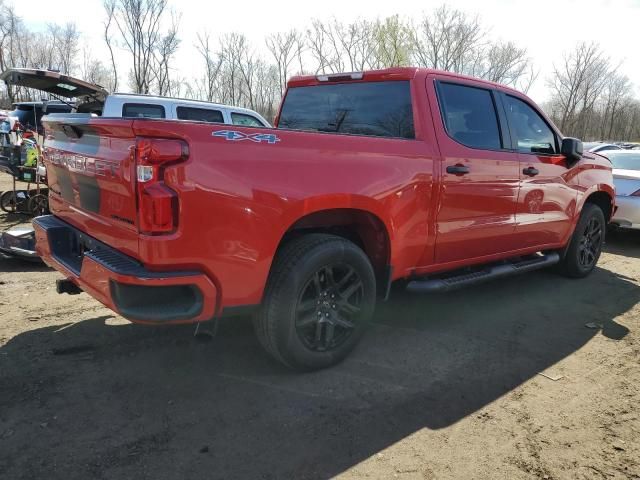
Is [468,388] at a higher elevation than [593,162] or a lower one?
lower

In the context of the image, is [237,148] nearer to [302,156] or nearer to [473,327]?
[302,156]

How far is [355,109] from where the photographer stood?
160 inches

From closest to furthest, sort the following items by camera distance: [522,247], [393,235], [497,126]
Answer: [393,235] < [497,126] < [522,247]

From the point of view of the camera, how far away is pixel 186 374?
326 centimetres

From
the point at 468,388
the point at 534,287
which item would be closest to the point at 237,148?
the point at 468,388

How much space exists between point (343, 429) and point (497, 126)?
299cm

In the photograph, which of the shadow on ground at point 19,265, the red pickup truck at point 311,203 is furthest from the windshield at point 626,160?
the shadow on ground at point 19,265

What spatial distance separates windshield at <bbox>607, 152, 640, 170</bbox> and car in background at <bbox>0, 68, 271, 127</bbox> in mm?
6382

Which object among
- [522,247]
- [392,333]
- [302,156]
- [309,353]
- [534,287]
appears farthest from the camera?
[534,287]

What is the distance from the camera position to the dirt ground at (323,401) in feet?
8.02

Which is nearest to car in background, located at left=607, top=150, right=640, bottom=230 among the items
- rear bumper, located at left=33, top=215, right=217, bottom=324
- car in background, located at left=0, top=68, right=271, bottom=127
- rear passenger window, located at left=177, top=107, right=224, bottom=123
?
car in background, located at left=0, top=68, right=271, bottom=127

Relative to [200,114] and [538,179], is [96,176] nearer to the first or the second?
[538,179]

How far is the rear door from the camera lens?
4.57m

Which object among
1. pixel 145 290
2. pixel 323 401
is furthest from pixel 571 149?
pixel 145 290
